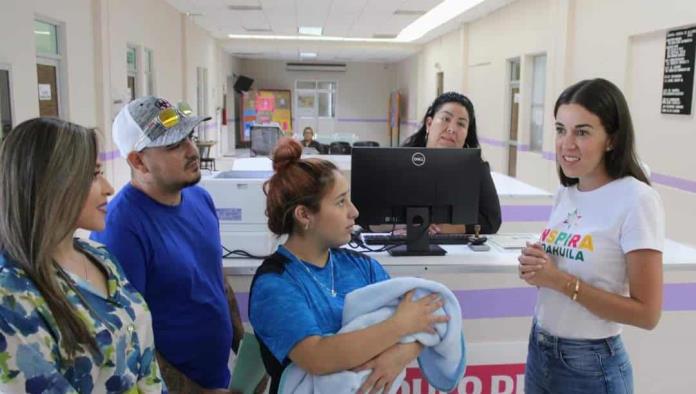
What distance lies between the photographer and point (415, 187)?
7.31ft

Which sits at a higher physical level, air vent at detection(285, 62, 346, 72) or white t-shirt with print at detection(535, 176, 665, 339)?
air vent at detection(285, 62, 346, 72)

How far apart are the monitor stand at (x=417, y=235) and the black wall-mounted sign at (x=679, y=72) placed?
10.4 feet

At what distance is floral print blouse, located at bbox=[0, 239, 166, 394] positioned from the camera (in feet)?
3.22

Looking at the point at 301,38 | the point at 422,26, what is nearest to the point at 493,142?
the point at 422,26

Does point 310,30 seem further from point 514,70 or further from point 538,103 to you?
point 538,103

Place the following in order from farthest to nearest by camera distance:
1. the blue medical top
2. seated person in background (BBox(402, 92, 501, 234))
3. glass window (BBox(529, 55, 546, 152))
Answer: glass window (BBox(529, 55, 546, 152))
seated person in background (BBox(402, 92, 501, 234))
the blue medical top

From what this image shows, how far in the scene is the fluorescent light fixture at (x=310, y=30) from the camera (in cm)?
1132

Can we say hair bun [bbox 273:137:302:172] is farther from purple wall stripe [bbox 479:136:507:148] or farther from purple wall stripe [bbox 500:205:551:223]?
purple wall stripe [bbox 479:136:507:148]

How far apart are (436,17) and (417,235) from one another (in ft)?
28.7

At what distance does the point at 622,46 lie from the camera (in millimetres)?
5371

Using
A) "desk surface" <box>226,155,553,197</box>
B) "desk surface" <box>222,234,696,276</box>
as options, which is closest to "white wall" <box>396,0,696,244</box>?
"desk surface" <box>226,155,553,197</box>

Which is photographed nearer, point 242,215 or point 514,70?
point 242,215

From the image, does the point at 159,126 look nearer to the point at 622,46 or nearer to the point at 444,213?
the point at 444,213

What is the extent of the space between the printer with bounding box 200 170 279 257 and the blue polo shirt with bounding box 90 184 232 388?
0.44 metres
